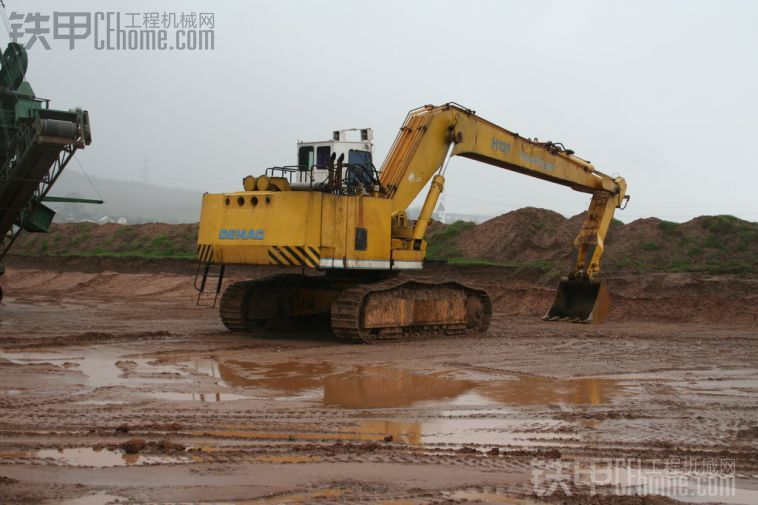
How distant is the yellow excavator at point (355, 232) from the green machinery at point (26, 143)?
11.9 feet

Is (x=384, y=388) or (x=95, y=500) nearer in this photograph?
(x=95, y=500)

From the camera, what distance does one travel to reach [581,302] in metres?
18.0

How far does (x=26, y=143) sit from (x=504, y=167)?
927 centimetres

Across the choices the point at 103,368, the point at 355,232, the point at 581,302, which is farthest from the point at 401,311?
the point at 581,302

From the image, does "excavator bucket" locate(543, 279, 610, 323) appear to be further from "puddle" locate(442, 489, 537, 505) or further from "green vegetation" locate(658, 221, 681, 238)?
"puddle" locate(442, 489, 537, 505)

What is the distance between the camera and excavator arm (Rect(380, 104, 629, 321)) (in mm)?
14539

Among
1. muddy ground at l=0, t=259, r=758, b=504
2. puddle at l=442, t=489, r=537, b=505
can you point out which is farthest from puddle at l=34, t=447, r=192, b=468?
puddle at l=442, t=489, r=537, b=505

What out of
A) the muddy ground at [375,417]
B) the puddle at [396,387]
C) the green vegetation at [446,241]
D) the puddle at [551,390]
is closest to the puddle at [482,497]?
the muddy ground at [375,417]

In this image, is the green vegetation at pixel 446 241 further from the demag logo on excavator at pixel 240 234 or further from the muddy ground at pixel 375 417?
the demag logo on excavator at pixel 240 234

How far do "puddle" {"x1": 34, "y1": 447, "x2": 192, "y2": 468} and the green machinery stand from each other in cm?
1054

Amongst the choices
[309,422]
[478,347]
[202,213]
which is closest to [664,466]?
[309,422]

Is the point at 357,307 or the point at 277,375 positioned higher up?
the point at 357,307

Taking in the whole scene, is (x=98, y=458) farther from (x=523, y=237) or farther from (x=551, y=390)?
(x=523, y=237)

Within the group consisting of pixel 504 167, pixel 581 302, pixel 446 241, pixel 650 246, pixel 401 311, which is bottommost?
pixel 401 311
